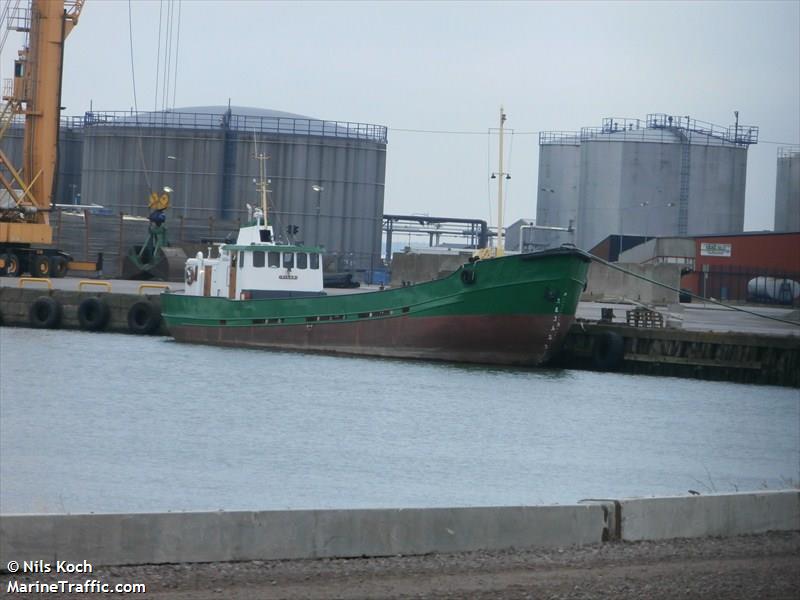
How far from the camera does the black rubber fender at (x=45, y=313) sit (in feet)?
110

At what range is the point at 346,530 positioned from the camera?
7117 millimetres

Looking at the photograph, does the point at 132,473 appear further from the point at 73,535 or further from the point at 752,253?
the point at 752,253

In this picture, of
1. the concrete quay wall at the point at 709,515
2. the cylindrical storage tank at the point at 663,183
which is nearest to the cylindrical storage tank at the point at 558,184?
the cylindrical storage tank at the point at 663,183

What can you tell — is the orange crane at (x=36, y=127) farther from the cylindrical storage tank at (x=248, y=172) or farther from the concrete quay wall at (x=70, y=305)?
the cylindrical storage tank at (x=248, y=172)

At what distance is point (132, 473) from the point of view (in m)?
14.7

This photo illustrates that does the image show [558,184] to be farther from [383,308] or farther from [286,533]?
[286,533]

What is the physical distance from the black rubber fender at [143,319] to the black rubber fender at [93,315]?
685 millimetres

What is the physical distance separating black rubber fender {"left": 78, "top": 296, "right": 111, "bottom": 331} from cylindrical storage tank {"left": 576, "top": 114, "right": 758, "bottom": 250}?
30.6 metres

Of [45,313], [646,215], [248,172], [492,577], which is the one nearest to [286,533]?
[492,577]

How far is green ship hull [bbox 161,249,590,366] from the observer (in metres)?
26.3

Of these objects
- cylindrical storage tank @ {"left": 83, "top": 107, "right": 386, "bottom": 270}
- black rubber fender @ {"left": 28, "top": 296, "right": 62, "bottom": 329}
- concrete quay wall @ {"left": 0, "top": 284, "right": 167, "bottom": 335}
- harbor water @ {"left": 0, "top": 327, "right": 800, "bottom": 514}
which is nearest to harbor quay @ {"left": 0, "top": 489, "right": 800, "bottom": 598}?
harbor water @ {"left": 0, "top": 327, "right": 800, "bottom": 514}

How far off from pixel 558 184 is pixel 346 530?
58.3m

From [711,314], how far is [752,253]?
39.9ft

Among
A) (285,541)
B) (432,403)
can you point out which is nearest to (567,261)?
(432,403)
